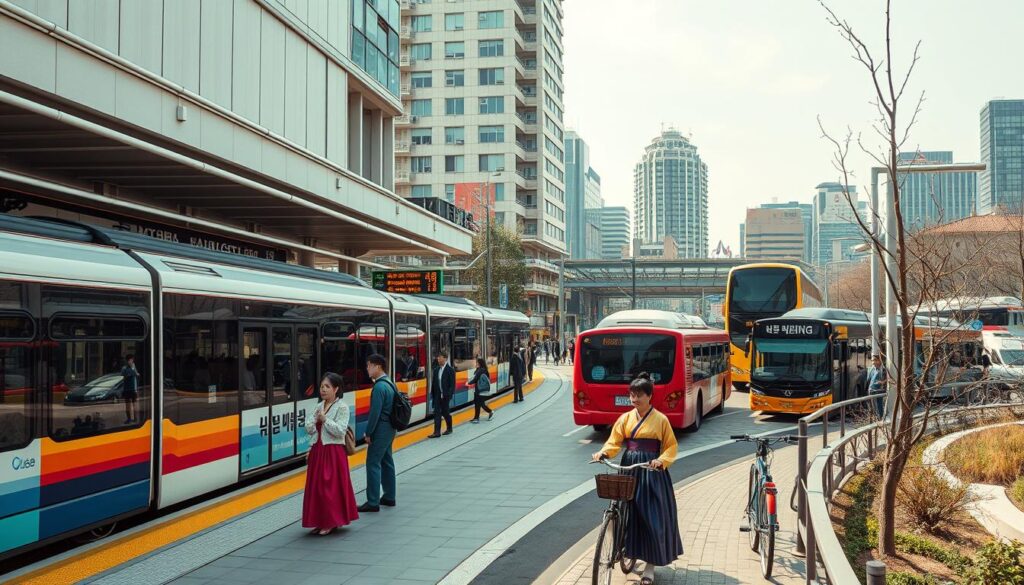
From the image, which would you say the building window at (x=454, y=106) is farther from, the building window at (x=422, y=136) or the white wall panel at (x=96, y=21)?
the white wall panel at (x=96, y=21)

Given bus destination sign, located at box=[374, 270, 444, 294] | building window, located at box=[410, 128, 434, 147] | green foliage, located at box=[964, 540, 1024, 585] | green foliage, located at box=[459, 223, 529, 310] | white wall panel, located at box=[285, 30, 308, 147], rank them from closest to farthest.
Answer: green foliage, located at box=[964, 540, 1024, 585], white wall panel, located at box=[285, 30, 308, 147], bus destination sign, located at box=[374, 270, 444, 294], green foliage, located at box=[459, 223, 529, 310], building window, located at box=[410, 128, 434, 147]

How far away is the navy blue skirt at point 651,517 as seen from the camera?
6.96m

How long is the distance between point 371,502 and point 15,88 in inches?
291

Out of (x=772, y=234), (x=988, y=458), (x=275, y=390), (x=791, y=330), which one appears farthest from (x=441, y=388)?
(x=772, y=234)

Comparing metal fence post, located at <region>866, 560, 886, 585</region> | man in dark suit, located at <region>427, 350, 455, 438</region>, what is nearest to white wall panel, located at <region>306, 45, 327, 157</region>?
man in dark suit, located at <region>427, 350, 455, 438</region>

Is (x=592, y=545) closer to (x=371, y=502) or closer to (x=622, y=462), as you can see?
(x=622, y=462)

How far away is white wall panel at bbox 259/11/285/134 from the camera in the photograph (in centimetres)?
2059

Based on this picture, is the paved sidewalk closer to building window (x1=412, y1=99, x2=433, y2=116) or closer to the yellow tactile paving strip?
the yellow tactile paving strip

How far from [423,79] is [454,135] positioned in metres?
5.69

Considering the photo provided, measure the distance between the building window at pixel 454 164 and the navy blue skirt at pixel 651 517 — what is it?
74.1m

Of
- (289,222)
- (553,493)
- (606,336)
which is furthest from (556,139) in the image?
(553,493)

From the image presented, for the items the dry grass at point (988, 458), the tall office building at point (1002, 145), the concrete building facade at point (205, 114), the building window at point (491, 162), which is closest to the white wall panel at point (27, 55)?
the concrete building facade at point (205, 114)

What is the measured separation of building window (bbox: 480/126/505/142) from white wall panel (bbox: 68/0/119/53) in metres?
65.7

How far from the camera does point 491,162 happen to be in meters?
80.6
